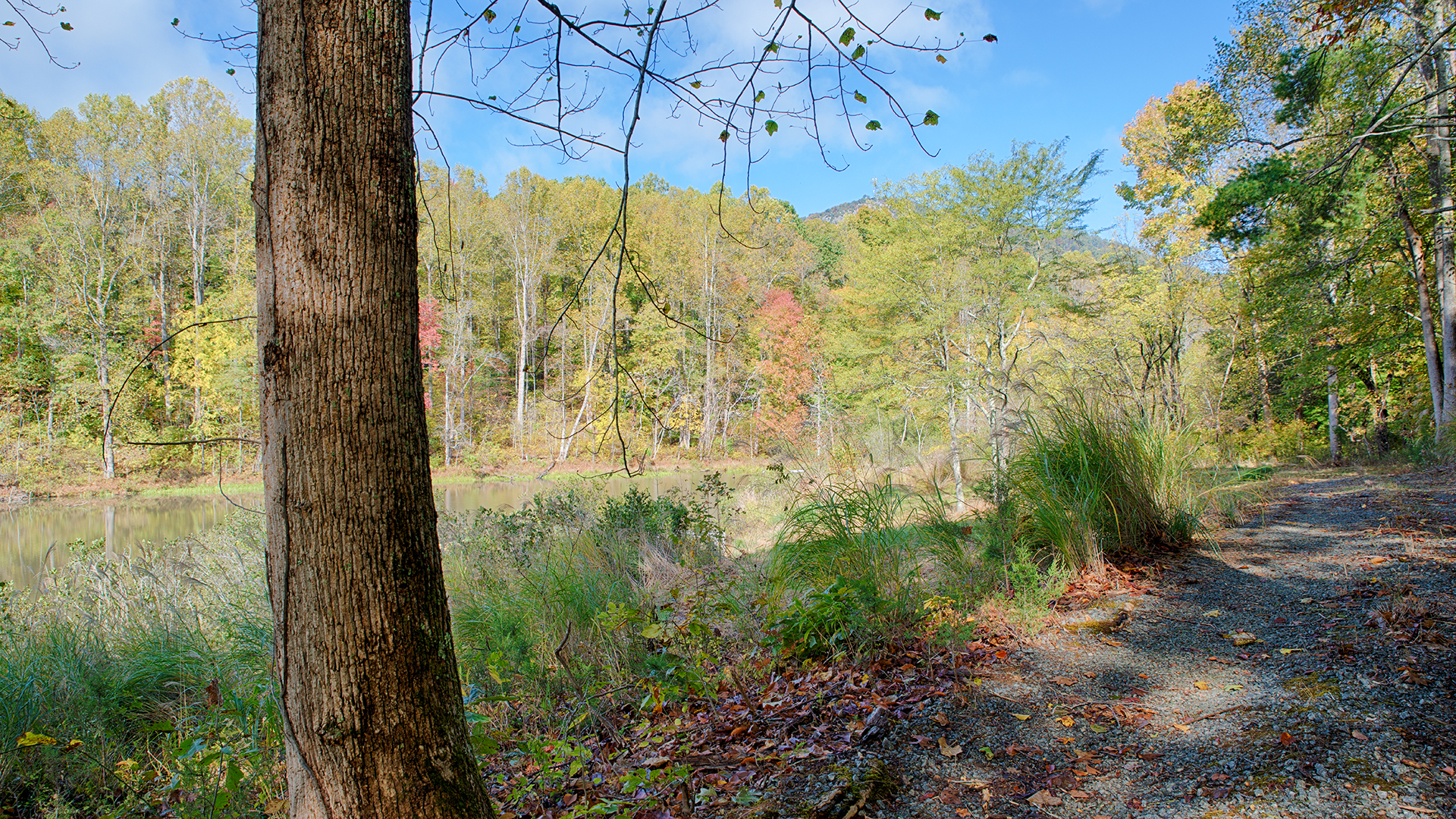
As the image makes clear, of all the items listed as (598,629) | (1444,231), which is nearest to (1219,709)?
(598,629)

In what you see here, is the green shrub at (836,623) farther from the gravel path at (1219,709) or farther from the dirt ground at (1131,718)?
the gravel path at (1219,709)

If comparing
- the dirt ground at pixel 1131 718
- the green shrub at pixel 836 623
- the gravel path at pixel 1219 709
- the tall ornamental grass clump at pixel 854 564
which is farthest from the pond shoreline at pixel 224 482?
the gravel path at pixel 1219 709

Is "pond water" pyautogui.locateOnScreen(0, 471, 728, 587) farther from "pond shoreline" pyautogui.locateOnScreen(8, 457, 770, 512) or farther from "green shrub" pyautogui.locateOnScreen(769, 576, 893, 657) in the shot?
"green shrub" pyautogui.locateOnScreen(769, 576, 893, 657)

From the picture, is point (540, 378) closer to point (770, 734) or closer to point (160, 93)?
point (160, 93)

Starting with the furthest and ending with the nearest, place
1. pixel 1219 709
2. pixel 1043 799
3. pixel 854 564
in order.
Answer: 1. pixel 854 564
2. pixel 1219 709
3. pixel 1043 799

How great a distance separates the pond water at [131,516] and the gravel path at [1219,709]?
23.9 feet

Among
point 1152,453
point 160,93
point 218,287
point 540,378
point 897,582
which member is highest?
point 160,93

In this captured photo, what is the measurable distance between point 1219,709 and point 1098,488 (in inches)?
83.4

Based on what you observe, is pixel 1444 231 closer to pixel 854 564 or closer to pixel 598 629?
pixel 854 564

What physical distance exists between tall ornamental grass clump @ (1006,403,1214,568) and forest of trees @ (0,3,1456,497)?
0.92 ft

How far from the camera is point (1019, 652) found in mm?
3018

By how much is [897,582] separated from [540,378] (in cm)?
3270

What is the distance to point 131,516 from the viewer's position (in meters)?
16.8

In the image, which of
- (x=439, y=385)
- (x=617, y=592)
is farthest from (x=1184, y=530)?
(x=439, y=385)
